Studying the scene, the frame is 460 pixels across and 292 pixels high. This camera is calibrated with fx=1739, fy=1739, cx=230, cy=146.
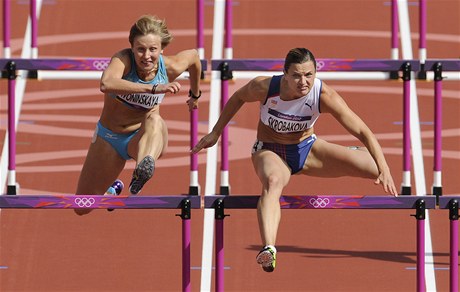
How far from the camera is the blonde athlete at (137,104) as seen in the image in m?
11.7

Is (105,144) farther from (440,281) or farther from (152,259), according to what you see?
(440,281)

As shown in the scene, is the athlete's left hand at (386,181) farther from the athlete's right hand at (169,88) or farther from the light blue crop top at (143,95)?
the light blue crop top at (143,95)

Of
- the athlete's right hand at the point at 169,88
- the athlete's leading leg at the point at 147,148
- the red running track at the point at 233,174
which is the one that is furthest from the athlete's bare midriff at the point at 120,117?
the red running track at the point at 233,174

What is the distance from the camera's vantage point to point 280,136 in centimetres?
1208

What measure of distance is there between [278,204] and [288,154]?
0.68m

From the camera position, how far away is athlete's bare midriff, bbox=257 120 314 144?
475 inches

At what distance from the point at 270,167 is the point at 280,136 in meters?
0.42

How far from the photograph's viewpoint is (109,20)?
61.0 feet

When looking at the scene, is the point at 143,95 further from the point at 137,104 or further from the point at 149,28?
the point at 149,28

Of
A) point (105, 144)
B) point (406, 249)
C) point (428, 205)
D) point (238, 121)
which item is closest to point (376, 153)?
point (428, 205)

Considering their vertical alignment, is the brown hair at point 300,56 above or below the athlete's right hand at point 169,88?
above

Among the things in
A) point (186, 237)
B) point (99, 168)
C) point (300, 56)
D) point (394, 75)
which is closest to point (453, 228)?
point (300, 56)

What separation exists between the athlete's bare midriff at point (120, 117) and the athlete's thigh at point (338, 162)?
1183 millimetres

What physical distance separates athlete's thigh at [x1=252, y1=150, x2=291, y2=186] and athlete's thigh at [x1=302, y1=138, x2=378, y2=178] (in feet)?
0.86
